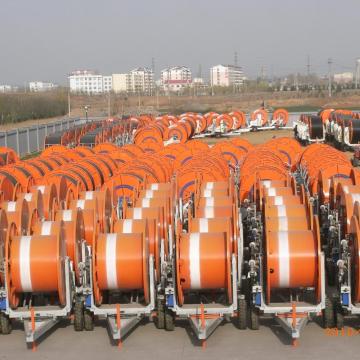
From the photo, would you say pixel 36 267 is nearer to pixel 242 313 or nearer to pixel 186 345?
pixel 186 345

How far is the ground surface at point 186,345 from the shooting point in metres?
9.34

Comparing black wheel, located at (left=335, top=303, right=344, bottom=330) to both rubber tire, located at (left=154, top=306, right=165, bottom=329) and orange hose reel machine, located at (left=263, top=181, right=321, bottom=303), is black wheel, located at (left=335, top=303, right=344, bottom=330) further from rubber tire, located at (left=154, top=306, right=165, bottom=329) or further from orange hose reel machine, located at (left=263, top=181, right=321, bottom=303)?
rubber tire, located at (left=154, top=306, right=165, bottom=329)

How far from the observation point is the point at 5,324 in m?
10.2

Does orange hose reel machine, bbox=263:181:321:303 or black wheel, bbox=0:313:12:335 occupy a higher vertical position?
orange hose reel machine, bbox=263:181:321:303

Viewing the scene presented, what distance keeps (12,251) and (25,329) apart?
3.77ft

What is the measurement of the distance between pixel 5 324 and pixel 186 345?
9.17ft

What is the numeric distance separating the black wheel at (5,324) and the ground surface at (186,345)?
Result: 9 centimetres

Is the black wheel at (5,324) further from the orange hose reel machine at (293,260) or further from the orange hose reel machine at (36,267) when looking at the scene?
the orange hose reel machine at (293,260)

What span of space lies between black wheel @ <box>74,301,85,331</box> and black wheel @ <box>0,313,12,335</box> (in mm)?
1018

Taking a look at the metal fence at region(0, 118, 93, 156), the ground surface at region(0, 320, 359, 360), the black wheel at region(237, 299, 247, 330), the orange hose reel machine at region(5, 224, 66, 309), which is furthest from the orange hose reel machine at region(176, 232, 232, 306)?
the metal fence at region(0, 118, 93, 156)

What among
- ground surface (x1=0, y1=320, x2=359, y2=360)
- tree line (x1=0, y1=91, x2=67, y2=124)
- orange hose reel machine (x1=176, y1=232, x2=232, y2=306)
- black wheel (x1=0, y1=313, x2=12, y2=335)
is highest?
tree line (x1=0, y1=91, x2=67, y2=124)

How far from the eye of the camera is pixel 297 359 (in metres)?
9.13

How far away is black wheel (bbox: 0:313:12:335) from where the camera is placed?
33.5 ft

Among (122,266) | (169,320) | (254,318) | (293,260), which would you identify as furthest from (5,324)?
(293,260)
